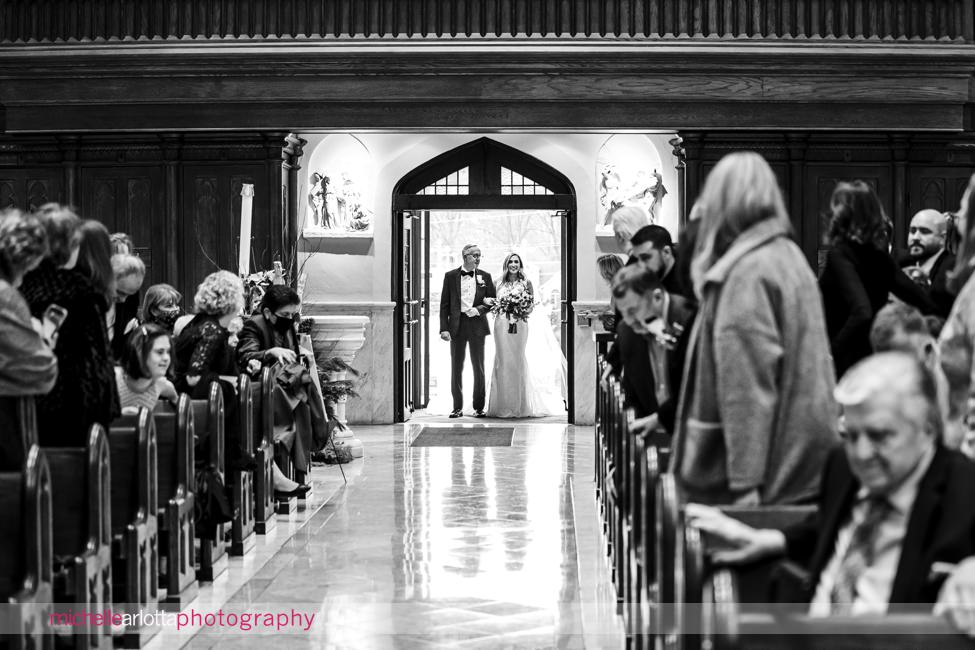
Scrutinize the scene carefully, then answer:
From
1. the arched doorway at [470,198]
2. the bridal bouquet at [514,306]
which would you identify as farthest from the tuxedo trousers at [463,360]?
the arched doorway at [470,198]

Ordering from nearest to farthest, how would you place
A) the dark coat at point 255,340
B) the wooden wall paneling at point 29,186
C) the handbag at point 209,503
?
the handbag at point 209,503
the dark coat at point 255,340
the wooden wall paneling at point 29,186

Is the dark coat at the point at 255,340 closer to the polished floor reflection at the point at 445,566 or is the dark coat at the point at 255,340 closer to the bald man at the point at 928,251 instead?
the polished floor reflection at the point at 445,566

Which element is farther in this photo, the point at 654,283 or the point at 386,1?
the point at 386,1

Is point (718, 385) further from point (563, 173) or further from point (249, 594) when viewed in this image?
point (563, 173)

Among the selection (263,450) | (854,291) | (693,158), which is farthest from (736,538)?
(693,158)

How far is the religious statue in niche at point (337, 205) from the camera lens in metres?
15.2

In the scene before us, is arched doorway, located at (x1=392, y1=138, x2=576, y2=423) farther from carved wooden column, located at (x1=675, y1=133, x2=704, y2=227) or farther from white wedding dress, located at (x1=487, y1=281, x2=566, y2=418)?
carved wooden column, located at (x1=675, y1=133, x2=704, y2=227)

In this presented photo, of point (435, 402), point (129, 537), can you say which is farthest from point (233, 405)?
point (435, 402)

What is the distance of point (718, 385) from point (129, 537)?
9.92ft

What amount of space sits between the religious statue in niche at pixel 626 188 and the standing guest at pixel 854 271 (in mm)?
9825

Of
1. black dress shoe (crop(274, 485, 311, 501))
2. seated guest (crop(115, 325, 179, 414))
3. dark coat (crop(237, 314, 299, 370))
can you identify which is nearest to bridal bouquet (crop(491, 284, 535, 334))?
black dress shoe (crop(274, 485, 311, 501))

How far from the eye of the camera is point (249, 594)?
6.90 metres

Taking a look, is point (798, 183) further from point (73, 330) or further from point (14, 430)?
point (14, 430)

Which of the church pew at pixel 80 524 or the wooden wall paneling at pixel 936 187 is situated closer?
the church pew at pixel 80 524
